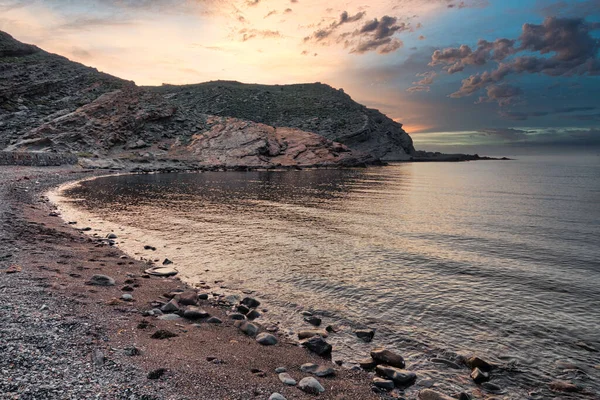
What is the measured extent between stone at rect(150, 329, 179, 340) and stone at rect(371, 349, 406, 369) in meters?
4.46

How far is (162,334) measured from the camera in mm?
7465

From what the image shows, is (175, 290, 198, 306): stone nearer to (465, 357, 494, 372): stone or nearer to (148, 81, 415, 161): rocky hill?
→ (465, 357, 494, 372): stone

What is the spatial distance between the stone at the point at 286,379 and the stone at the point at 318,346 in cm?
150

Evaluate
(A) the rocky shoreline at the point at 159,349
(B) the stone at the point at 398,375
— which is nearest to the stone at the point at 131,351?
(A) the rocky shoreline at the point at 159,349

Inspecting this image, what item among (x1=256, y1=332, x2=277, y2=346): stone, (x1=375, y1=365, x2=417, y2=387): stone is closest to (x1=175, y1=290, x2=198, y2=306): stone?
(x1=256, y1=332, x2=277, y2=346): stone

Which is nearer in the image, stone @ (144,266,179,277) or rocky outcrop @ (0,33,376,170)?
stone @ (144,266,179,277)

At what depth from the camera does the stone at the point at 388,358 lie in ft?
24.0

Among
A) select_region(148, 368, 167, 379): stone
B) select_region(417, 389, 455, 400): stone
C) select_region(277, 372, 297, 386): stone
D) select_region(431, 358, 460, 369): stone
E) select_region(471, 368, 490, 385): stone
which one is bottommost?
A: select_region(431, 358, 460, 369): stone

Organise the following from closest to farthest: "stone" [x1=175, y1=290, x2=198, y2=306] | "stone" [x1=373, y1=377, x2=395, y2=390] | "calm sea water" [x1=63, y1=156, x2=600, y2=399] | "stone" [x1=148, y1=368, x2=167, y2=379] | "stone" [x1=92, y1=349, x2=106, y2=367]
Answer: "stone" [x1=148, y1=368, x2=167, y2=379] < "stone" [x1=92, y1=349, x2=106, y2=367] < "stone" [x1=373, y1=377, x2=395, y2=390] < "calm sea water" [x1=63, y1=156, x2=600, y2=399] < "stone" [x1=175, y1=290, x2=198, y2=306]

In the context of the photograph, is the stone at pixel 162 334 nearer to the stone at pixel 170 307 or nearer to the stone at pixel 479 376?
the stone at pixel 170 307

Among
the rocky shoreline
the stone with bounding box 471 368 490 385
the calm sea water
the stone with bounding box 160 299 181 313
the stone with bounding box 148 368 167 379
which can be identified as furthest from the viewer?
the stone with bounding box 160 299 181 313

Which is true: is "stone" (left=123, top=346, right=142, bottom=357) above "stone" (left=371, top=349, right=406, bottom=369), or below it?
above

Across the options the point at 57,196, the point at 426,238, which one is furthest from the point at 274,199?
the point at 57,196

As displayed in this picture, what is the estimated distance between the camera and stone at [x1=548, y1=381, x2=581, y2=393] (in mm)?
6668
